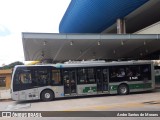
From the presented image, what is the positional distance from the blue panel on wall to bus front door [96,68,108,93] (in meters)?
10.7

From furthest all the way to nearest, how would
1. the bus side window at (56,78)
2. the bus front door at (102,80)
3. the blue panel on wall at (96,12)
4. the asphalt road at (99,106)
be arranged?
the blue panel on wall at (96,12)
the bus front door at (102,80)
the bus side window at (56,78)
the asphalt road at (99,106)

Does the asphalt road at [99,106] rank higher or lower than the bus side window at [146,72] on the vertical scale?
lower

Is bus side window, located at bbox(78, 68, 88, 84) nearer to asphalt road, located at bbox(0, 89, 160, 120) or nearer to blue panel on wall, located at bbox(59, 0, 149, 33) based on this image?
asphalt road, located at bbox(0, 89, 160, 120)

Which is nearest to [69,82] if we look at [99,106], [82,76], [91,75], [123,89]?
[82,76]

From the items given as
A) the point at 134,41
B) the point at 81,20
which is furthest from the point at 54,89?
the point at 81,20

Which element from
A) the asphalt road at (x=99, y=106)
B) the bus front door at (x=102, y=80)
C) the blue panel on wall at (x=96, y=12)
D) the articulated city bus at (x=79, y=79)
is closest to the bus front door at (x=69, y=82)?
the articulated city bus at (x=79, y=79)

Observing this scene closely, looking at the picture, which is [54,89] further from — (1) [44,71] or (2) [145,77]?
(2) [145,77]

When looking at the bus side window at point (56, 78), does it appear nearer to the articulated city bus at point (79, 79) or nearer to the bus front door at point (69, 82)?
the articulated city bus at point (79, 79)

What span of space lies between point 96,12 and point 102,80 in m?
15.7

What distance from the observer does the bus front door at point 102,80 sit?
24.0 meters

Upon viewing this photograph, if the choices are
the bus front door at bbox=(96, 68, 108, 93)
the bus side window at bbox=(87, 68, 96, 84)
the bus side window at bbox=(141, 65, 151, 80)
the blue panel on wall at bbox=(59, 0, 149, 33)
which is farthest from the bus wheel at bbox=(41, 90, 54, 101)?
the blue panel on wall at bbox=(59, 0, 149, 33)

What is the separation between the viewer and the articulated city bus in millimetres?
→ 22531

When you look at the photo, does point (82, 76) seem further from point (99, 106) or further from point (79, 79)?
point (99, 106)

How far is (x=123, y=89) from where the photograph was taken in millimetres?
24672
